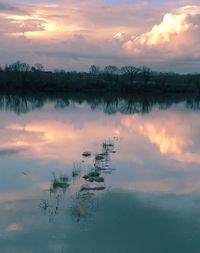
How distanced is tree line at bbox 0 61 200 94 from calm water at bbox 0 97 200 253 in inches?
3328

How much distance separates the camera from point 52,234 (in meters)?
9.32

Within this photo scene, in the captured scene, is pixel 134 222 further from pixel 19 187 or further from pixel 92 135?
pixel 92 135

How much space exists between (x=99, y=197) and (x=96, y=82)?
358 feet

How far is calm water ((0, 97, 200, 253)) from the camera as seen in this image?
9.09 meters

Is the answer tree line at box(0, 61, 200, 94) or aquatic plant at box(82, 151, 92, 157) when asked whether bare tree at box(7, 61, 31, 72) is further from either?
aquatic plant at box(82, 151, 92, 157)

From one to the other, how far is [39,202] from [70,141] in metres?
13.5

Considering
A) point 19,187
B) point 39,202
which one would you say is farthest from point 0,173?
point 39,202

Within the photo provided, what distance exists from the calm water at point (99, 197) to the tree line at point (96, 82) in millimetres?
84521

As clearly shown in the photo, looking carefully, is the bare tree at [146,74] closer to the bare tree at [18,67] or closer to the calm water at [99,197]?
the bare tree at [18,67]

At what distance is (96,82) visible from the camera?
397 feet

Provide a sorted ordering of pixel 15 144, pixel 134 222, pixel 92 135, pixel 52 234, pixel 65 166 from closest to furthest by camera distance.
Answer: pixel 52 234 < pixel 134 222 < pixel 65 166 < pixel 15 144 < pixel 92 135

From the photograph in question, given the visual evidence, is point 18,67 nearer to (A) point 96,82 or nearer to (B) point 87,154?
(A) point 96,82

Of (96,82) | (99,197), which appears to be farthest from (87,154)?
(96,82)

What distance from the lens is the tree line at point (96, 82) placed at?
108 metres
